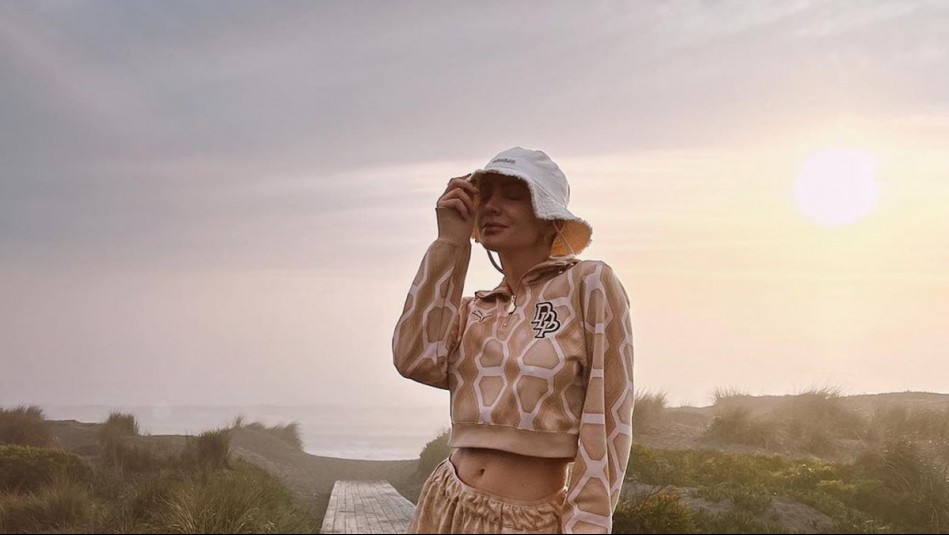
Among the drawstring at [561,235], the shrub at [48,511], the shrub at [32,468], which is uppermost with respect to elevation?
Answer: the drawstring at [561,235]

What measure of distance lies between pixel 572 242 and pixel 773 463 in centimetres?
900

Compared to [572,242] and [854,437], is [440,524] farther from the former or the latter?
[854,437]

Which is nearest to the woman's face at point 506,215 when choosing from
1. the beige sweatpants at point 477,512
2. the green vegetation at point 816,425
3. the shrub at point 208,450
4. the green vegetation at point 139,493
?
the beige sweatpants at point 477,512

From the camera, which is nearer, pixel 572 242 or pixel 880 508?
pixel 572 242

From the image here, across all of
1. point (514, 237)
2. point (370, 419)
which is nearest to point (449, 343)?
point (514, 237)

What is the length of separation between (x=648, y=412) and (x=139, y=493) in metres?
9.49

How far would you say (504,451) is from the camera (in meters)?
2.40

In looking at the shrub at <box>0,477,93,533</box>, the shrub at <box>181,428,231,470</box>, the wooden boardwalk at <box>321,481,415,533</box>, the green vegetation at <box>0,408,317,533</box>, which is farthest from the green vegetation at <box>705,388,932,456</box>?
the shrub at <box>0,477,93,533</box>

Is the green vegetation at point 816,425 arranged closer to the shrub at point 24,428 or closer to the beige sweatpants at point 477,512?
the shrub at point 24,428

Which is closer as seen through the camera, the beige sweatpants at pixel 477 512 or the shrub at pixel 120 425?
the beige sweatpants at pixel 477 512

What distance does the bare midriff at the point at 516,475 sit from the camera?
2363 mm

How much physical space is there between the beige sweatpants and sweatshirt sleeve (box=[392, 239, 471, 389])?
32 centimetres

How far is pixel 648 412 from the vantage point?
51.1ft

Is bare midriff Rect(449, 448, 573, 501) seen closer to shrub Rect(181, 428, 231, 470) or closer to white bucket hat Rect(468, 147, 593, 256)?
white bucket hat Rect(468, 147, 593, 256)
